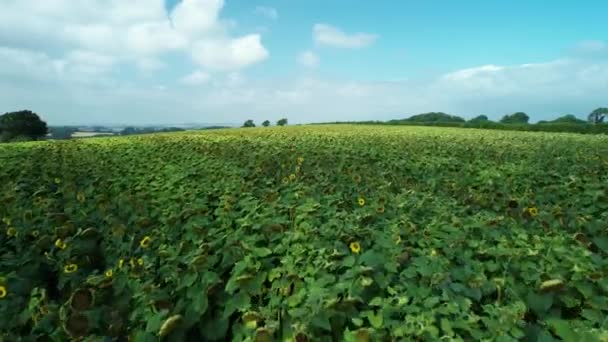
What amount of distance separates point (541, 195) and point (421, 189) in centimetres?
118

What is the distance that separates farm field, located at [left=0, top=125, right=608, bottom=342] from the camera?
71.2 inches

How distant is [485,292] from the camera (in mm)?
2068

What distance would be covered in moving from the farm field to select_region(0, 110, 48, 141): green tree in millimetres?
33606

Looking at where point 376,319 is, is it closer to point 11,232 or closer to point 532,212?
point 532,212

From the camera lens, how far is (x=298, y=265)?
2246 millimetres

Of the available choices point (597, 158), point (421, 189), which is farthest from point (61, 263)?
point (597, 158)

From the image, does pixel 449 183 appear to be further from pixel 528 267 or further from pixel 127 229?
pixel 127 229

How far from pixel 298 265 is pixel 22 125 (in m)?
37.8

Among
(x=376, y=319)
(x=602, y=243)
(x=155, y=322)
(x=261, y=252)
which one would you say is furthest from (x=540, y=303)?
(x=155, y=322)

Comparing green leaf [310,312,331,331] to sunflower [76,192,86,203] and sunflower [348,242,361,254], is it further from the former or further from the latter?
sunflower [76,192,86,203]

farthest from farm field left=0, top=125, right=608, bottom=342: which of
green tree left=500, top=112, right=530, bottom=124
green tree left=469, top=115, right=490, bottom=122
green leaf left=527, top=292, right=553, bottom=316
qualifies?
green tree left=500, top=112, right=530, bottom=124

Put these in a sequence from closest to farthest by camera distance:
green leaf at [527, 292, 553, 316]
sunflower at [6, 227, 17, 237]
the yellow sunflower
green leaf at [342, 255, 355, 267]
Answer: green leaf at [527, 292, 553, 316] → green leaf at [342, 255, 355, 267] → sunflower at [6, 227, 17, 237] → the yellow sunflower

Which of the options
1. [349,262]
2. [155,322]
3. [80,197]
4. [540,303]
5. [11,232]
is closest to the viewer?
[155,322]

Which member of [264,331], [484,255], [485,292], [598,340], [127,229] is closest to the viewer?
[598,340]
